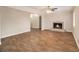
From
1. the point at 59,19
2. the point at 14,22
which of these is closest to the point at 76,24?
the point at 59,19

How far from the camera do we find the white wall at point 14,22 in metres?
1.95

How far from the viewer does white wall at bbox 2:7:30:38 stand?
195cm

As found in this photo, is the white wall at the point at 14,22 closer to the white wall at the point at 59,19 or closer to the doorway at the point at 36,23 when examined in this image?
the doorway at the point at 36,23

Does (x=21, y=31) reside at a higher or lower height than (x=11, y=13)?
lower

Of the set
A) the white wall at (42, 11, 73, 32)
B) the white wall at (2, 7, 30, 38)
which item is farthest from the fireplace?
the white wall at (2, 7, 30, 38)

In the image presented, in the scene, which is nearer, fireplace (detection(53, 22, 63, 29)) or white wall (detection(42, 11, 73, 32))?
white wall (detection(42, 11, 73, 32))

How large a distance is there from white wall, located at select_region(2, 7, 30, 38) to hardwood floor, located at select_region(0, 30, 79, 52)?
0.12m

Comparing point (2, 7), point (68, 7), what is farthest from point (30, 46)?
point (68, 7)

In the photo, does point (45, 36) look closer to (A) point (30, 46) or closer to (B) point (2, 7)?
(A) point (30, 46)

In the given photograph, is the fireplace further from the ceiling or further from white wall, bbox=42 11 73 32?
the ceiling

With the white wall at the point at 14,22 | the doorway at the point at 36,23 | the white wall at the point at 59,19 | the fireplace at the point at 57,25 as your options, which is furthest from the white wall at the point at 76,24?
the white wall at the point at 14,22

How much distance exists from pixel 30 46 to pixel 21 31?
399mm

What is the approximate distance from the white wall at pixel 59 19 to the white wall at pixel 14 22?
0.39m
